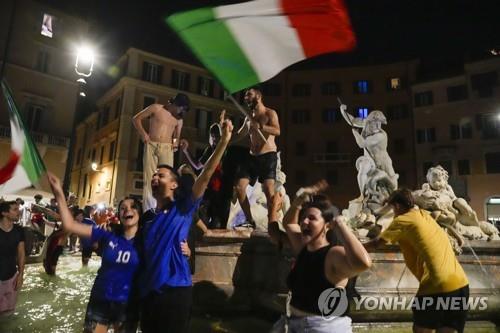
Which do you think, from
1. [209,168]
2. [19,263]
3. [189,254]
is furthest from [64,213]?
[19,263]

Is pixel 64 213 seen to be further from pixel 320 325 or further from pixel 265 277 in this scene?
pixel 265 277

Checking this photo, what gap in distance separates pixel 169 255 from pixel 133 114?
3414 cm

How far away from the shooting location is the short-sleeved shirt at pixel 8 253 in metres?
4.66

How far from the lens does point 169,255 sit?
268 centimetres

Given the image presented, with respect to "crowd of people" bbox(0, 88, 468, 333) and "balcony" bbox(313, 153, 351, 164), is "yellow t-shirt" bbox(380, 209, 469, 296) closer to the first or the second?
"crowd of people" bbox(0, 88, 468, 333)

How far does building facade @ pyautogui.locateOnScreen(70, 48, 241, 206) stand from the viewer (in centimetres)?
3359

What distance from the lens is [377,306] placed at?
16.0 feet

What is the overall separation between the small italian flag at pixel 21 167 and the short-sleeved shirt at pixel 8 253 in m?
2.00

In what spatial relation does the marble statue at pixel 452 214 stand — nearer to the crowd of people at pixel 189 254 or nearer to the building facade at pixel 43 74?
the crowd of people at pixel 189 254

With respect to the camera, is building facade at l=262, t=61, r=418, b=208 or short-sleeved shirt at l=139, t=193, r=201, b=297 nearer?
short-sleeved shirt at l=139, t=193, r=201, b=297

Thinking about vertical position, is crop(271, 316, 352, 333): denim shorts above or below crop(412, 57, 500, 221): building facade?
below

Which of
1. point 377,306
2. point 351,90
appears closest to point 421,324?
point 377,306

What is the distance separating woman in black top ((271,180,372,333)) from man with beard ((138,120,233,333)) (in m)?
0.71

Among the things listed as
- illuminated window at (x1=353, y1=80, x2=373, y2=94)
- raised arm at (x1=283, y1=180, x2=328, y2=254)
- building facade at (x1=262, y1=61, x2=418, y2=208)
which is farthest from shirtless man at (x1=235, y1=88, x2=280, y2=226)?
illuminated window at (x1=353, y1=80, x2=373, y2=94)
